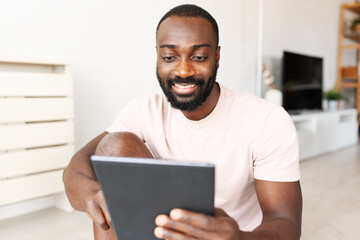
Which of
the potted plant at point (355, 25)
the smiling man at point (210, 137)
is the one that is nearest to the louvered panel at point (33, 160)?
the smiling man at point (210, 137)

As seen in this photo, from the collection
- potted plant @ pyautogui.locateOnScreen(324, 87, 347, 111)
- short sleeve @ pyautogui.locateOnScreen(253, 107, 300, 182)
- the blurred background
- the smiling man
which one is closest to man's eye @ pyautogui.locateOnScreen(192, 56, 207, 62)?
the smiling man

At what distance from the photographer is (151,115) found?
1.09 meters

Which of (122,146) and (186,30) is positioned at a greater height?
(186,30)

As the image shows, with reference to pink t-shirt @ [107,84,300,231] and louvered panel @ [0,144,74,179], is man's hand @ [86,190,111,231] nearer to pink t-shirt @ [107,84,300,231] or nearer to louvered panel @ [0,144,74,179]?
pink t-shirt @ [107,84,300,231]

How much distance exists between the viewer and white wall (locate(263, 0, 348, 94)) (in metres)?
3.46

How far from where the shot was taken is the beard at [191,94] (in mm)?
933

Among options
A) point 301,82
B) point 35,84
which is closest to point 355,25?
point 301,82

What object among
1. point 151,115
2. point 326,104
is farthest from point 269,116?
point 326,104

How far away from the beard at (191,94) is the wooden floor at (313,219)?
88cm

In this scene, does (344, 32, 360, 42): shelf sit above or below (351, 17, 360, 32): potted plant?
below

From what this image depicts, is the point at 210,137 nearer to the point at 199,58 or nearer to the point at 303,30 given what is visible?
the point at 199,58

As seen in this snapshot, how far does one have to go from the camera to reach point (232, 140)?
3.09ft

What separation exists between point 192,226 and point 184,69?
485mm

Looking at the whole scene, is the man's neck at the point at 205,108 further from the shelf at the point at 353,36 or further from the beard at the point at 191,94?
the shelf at the point at 353,36
